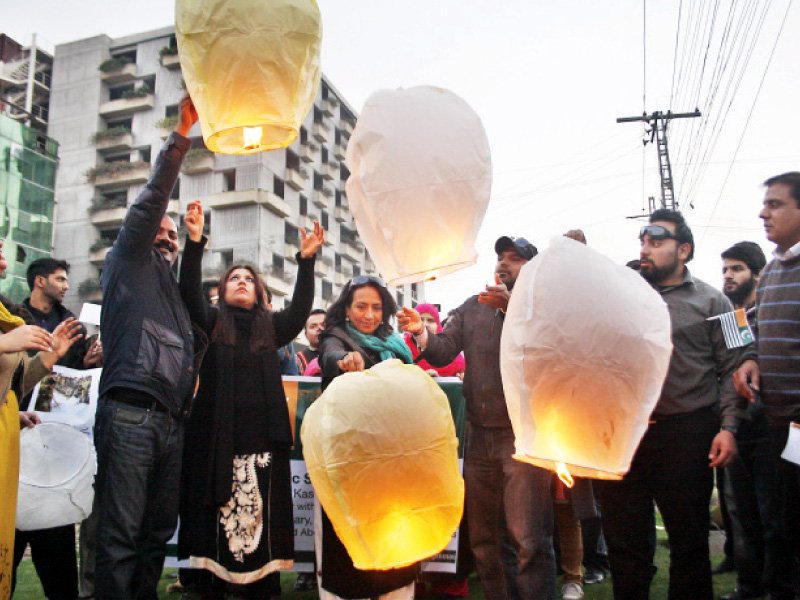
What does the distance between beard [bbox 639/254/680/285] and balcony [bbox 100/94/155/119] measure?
31.4m

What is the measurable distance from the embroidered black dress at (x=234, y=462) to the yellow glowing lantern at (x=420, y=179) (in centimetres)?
129

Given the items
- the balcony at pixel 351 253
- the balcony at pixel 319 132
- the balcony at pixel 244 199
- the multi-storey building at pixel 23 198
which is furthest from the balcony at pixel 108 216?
the balcony at pixel 351 253

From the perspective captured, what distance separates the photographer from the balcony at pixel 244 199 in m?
27.5

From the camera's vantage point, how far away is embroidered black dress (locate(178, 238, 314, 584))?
303 cm

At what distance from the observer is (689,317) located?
3000 mm

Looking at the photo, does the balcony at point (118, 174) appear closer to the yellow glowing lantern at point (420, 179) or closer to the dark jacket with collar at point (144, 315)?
the dark jacket with collar at point (144, 315)

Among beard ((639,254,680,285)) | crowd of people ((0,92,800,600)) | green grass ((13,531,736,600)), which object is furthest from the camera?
green grass ((13,531,736,600))

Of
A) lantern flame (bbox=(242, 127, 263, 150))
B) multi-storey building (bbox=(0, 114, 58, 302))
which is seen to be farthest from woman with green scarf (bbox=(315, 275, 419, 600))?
multi-storey building (bbox=(0, 114, 58, 302))

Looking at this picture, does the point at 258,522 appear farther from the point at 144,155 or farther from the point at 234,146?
the point at 144,155

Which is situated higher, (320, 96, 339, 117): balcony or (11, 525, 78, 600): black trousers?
(320, 96, 339, 117): balcony

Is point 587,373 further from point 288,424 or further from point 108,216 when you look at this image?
point 108,216

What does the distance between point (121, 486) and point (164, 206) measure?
119 centimetres

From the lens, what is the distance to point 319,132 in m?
33.9

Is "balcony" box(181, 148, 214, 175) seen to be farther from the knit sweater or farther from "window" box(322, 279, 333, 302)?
the knit sweater
